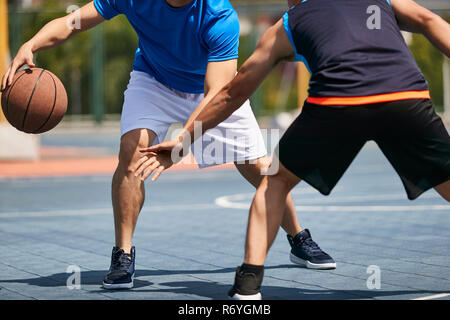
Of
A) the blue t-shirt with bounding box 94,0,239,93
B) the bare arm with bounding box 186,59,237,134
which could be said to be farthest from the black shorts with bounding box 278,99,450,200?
the blue t-shirt with bounding box 94,0,239,93

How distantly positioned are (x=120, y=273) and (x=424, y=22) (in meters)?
2.35

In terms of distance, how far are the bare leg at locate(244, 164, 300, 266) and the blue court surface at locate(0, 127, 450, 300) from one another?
53 cm

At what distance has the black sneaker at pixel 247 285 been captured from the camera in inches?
180

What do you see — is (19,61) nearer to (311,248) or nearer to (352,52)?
(352,52)

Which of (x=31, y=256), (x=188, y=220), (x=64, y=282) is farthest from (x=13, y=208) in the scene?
(x=64, y=282)

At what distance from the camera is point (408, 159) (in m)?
4.53

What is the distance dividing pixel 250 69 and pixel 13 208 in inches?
255

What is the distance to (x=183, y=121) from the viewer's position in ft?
18.7

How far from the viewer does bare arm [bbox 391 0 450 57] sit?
4512 mm

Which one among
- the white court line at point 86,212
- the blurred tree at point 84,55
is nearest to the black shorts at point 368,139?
the white court line at point 86,212

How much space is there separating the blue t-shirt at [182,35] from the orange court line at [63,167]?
9744 mm

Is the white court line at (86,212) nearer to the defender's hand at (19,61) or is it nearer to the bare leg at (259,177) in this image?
the bare leg at (259,177)

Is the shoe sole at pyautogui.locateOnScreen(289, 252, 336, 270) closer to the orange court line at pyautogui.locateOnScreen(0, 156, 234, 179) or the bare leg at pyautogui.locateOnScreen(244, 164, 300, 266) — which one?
the bare leg at pyautogui.locateOnScreen(244, 164, 300, 266)
